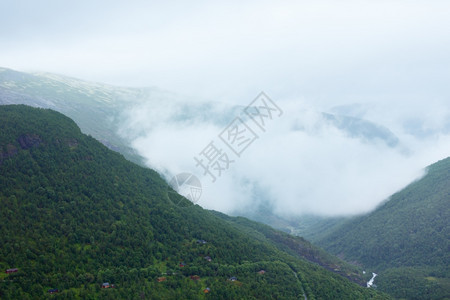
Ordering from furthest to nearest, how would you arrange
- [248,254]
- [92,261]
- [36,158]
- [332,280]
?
[332,280] → [248,254] → [36,158] → [92,261]

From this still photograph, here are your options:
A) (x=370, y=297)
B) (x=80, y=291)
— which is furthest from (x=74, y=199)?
(x=370, y=297)

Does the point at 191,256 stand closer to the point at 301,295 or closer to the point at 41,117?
the point at 301,295

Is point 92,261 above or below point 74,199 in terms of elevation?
below

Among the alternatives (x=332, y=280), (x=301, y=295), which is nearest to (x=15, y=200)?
(x=301, y=295)

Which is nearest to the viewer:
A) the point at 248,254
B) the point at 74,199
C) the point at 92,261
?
the point at 92,261

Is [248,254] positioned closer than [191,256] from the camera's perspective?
No

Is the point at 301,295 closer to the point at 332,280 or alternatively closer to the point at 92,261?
the point at 332,280

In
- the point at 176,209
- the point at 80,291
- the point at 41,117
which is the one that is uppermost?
the point at 41,117
